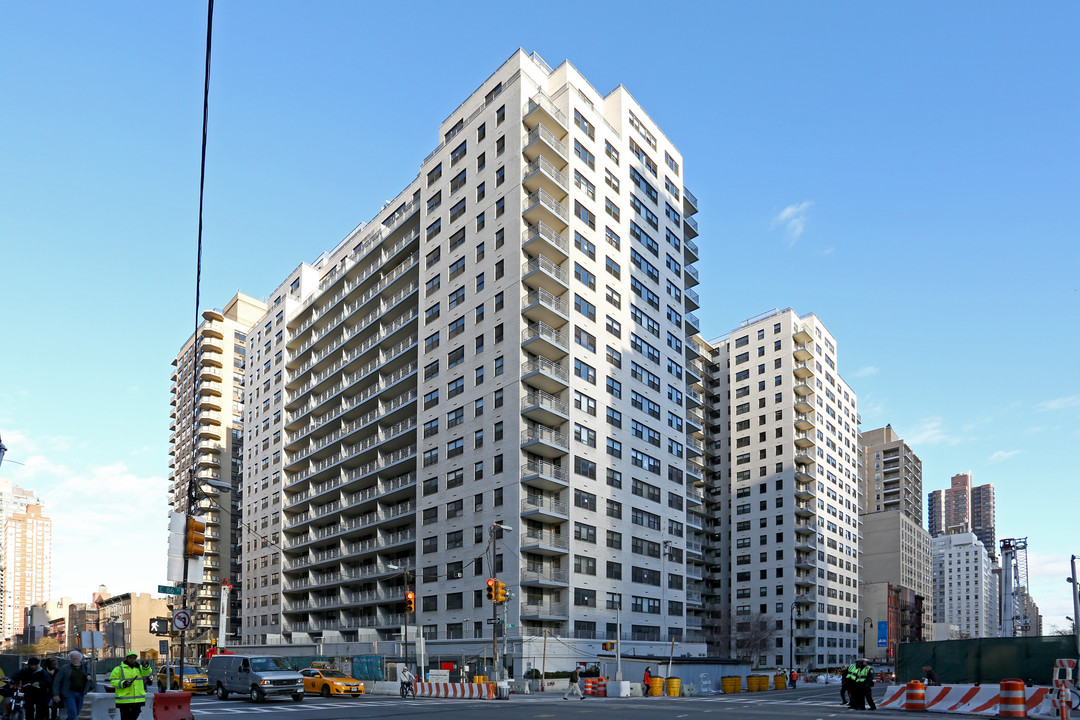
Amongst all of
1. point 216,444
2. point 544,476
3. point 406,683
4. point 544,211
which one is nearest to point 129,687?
point 406,683

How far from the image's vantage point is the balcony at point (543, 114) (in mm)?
67125

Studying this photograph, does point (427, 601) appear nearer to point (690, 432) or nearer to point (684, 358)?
point (684, 358)

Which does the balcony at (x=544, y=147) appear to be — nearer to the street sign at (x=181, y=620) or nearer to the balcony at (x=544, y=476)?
the balcony at (x=544, y=476)

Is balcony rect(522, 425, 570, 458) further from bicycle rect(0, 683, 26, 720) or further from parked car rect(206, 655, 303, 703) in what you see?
bicycle rect(0, 683, 26, 720)

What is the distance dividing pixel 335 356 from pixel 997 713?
75.0 m

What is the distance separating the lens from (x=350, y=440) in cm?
8656

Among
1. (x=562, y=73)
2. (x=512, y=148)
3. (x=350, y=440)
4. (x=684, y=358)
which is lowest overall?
(x=350, y=440)

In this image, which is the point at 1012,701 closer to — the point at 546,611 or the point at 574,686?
the point at 574,686

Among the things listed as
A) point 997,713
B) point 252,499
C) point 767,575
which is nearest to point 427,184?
point 252,499

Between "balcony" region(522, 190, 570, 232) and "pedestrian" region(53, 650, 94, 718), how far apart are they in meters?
49.6

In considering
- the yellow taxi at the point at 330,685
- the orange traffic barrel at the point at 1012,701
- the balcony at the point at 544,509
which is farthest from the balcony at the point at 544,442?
the orange traffic barrel at the point at 1012,701

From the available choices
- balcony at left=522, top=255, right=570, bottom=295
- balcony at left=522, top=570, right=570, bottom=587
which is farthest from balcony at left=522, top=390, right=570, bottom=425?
balcony at left=522, top=570, right=570, bottom=587

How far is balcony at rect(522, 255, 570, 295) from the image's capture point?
64125 millimetres

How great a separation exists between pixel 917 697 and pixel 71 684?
26.3 m
